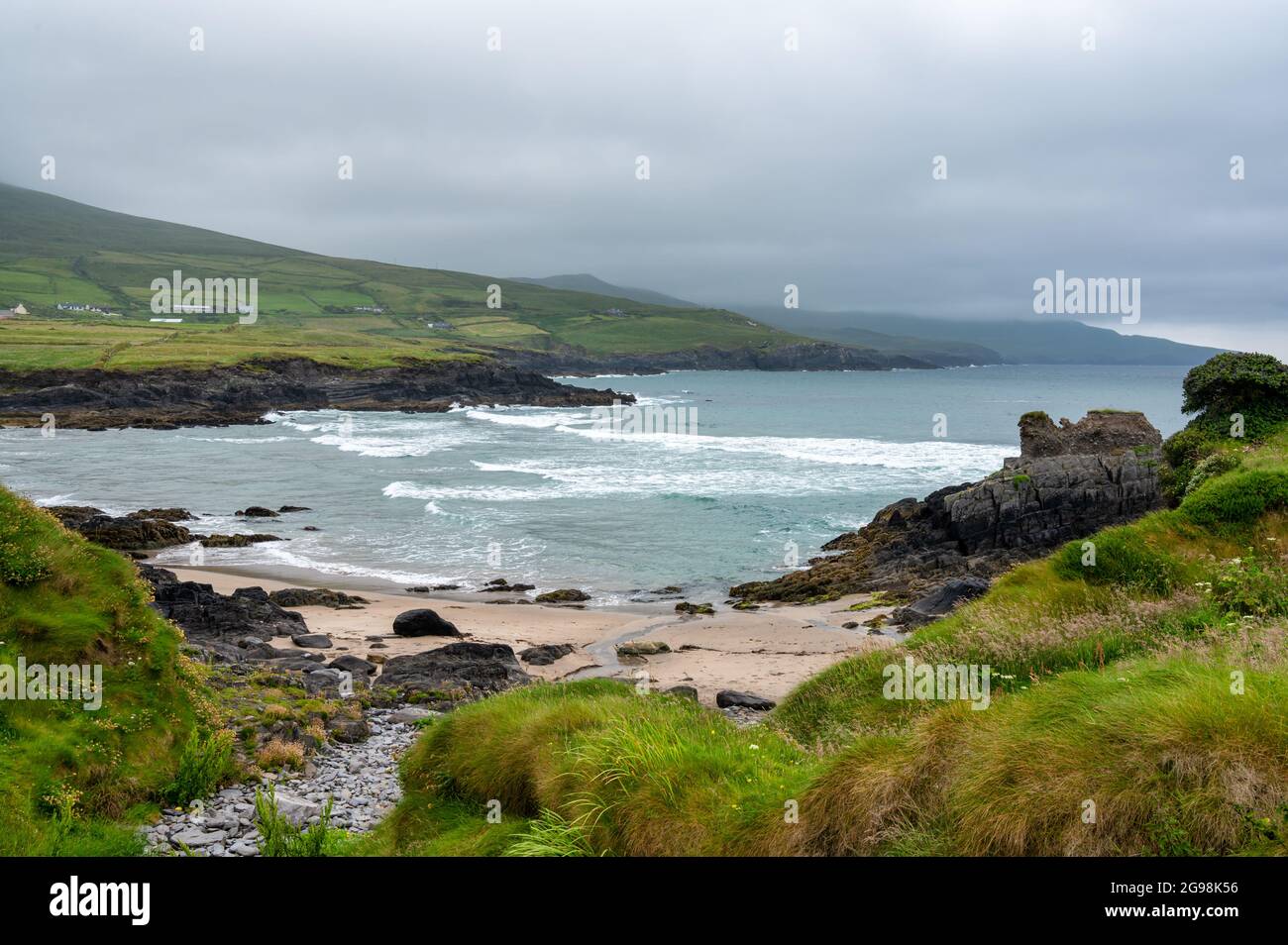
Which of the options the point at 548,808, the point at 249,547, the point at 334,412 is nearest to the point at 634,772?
the point at 548,808

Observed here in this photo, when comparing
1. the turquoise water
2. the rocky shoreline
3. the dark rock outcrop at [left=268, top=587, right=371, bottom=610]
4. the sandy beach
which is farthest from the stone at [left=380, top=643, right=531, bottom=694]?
the rocky shoreline

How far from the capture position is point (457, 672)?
2128 centimetres

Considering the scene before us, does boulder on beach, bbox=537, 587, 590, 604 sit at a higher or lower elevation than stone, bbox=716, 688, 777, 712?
lower

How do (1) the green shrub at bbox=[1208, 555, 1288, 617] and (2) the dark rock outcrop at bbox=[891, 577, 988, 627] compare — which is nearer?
(1) the green shrub at bbox=[1208, 555, 1288, 617]

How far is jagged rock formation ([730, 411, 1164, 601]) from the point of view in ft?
112

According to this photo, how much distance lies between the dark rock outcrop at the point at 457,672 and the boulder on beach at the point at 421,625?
2.79 meters

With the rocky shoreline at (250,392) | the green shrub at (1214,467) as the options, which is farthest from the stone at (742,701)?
the rocky shoreline at (250,392)

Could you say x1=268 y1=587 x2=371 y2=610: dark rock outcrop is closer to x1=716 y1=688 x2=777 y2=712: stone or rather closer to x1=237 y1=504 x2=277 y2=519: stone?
x1=716 y1=688 x2=777 y2=712: stone

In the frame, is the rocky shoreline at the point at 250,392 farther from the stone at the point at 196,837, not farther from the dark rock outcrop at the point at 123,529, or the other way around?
the stone at the point at 196,837

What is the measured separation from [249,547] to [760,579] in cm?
2290

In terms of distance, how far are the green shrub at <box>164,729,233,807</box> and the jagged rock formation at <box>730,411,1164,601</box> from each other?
23.5 metres
